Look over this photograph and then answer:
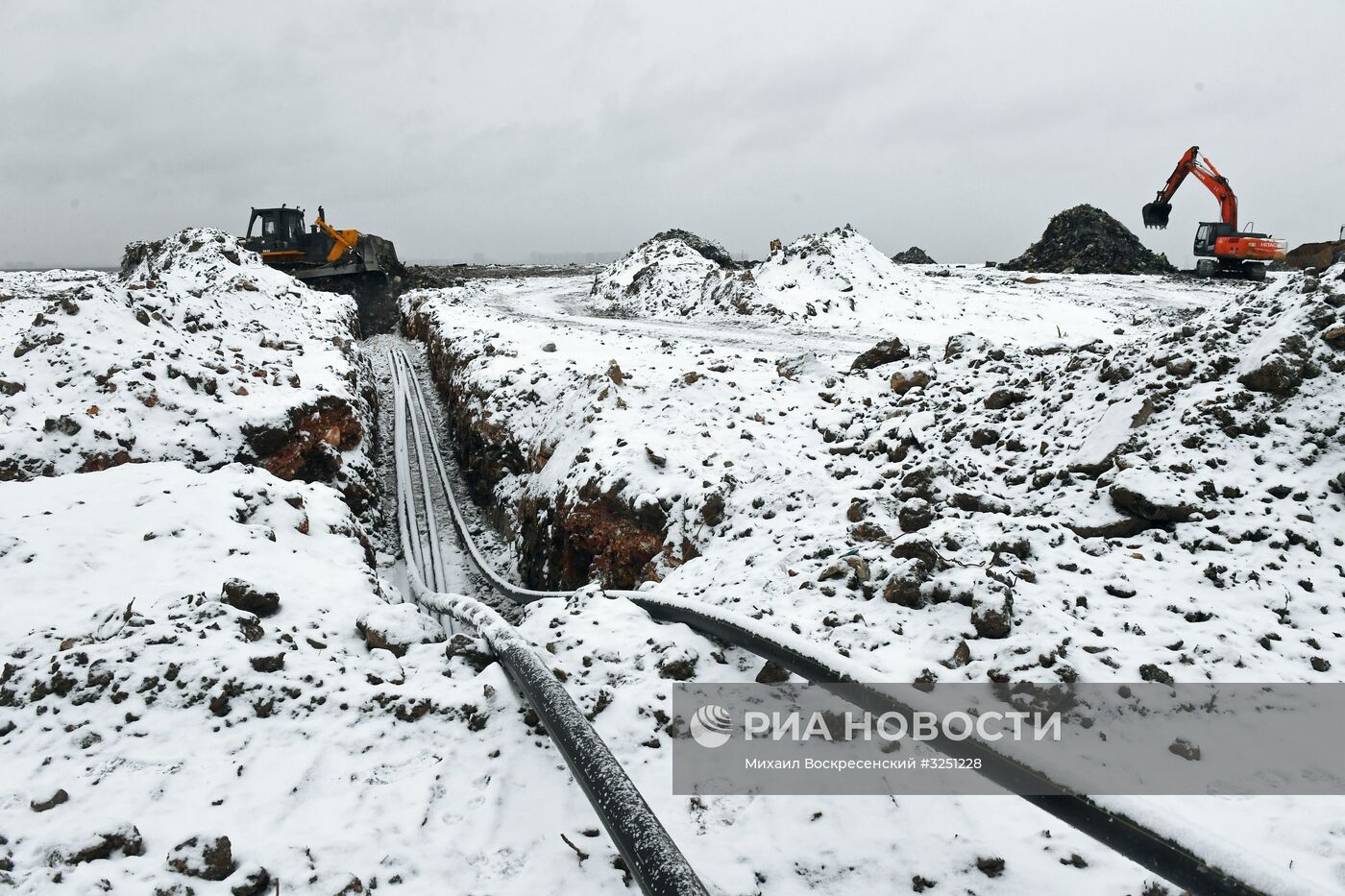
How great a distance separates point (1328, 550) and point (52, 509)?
10.1m

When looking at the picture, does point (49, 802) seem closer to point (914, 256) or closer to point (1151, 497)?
point (1151, 497)

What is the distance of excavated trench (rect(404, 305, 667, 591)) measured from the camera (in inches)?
306

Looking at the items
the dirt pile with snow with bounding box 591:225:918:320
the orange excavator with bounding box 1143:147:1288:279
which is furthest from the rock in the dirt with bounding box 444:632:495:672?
the orange excavator with bounding box 1143:147:1288:279

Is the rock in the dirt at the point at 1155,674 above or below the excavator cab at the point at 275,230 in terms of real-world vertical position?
below

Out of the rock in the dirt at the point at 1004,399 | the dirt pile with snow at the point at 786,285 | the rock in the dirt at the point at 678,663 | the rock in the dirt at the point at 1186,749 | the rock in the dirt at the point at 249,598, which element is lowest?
the rock in the dirt at the point at 678,663

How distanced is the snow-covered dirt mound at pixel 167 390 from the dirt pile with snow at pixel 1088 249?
2970 cm

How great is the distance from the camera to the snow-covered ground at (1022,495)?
402 centimetres

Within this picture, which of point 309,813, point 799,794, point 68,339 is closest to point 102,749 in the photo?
point 309,813

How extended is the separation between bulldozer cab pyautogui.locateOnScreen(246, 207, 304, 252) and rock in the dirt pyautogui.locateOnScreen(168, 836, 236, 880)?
1060 inches

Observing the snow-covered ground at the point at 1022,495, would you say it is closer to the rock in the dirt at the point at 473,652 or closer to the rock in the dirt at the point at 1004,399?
the rock in the dirt at the point at 1004,399

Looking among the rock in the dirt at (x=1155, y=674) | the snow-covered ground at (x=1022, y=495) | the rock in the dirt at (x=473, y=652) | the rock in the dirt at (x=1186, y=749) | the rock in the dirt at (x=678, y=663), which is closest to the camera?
the rock in the dirt at (x=1186, y=749)

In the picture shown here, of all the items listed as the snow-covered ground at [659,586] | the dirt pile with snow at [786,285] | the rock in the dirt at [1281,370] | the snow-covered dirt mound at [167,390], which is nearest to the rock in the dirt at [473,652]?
the snow-covered ground at [659,586]

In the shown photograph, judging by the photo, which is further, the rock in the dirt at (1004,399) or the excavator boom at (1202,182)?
the excavator boom at (1202,182)

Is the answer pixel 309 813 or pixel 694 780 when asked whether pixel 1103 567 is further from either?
pixel 309 813
